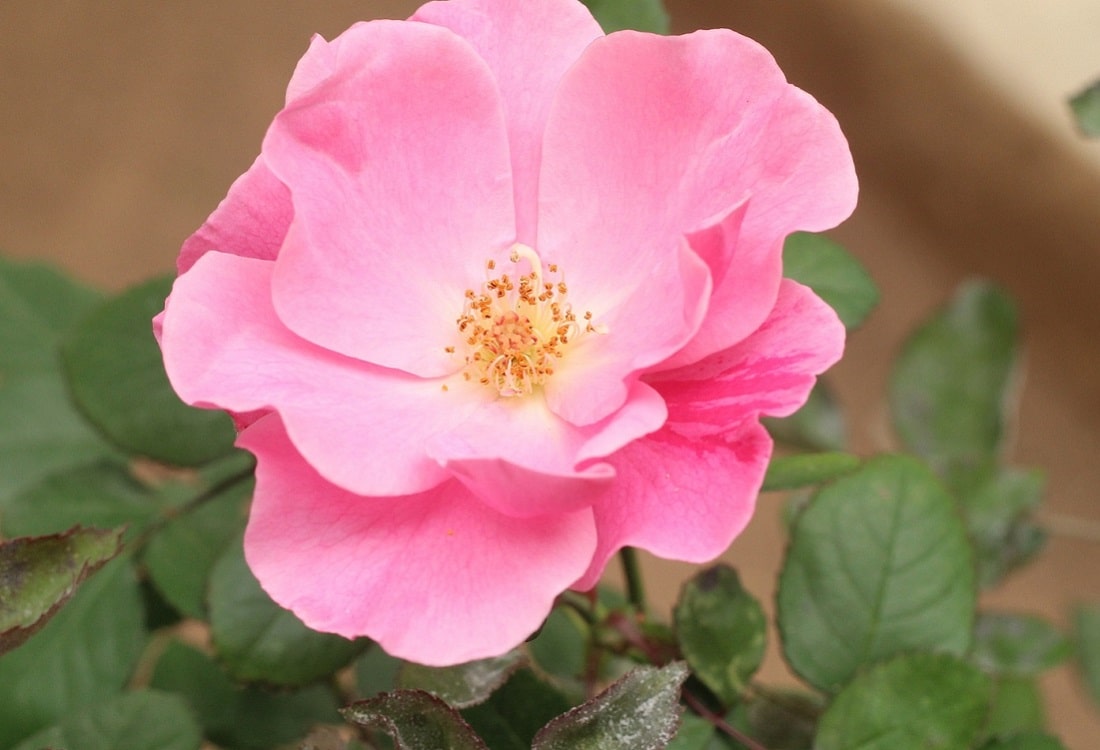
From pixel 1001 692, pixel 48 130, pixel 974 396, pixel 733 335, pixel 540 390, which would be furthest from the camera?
pixel 48 130

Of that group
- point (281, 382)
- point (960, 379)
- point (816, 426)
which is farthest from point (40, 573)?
point (960, 379)

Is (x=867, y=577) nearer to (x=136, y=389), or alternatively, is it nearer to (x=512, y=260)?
(x=512, y=260)

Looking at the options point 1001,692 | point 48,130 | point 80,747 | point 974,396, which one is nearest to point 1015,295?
point 974,396

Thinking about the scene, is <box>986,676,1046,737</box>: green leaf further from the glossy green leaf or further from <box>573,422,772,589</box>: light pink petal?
<box>573,422,772,589</box>: light pink petal

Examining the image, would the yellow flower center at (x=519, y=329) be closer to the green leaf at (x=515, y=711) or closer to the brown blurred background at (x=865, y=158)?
the green leaf at (x=515, y=711)

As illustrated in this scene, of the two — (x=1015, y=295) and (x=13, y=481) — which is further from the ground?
(x=1015, y=295)

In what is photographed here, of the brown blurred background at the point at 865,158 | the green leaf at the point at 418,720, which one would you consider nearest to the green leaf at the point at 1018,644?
the brown blurred background at the point at 865,158

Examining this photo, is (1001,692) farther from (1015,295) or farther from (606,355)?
(1015,295)
